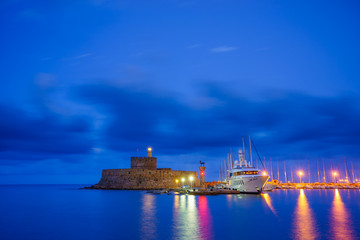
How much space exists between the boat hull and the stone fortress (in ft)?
52.8

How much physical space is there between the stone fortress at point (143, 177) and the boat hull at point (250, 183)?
1608 centimetres

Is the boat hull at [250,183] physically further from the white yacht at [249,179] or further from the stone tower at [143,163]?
the stone tower at [143,163]

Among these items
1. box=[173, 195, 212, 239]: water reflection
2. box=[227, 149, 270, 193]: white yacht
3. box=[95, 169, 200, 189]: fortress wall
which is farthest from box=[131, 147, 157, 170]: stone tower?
box=[173, 195, 212, 239]: water reflection

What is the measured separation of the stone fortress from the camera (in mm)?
63594

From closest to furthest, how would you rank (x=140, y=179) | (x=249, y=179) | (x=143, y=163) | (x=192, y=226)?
(x=192, y=226) < (x=249, y=179) < (x=140, y=179) < (x=143, y=163)

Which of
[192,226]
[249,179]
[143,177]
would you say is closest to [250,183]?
[249,179]

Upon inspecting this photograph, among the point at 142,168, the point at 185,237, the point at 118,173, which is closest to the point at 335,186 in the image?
the point at 142,168

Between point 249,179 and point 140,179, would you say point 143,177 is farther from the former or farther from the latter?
point 249,179

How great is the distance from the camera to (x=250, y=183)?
45.5 m

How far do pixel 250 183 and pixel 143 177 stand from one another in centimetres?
2830

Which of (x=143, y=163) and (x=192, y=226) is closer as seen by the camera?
(x=192, y=226)

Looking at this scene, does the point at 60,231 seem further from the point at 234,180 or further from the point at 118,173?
the point at 118,173

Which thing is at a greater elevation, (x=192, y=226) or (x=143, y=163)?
(x=143, y=163)

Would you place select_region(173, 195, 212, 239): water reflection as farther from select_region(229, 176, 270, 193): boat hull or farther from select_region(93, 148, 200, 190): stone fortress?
select_region(93, 148, 200, 190): stone fortress
